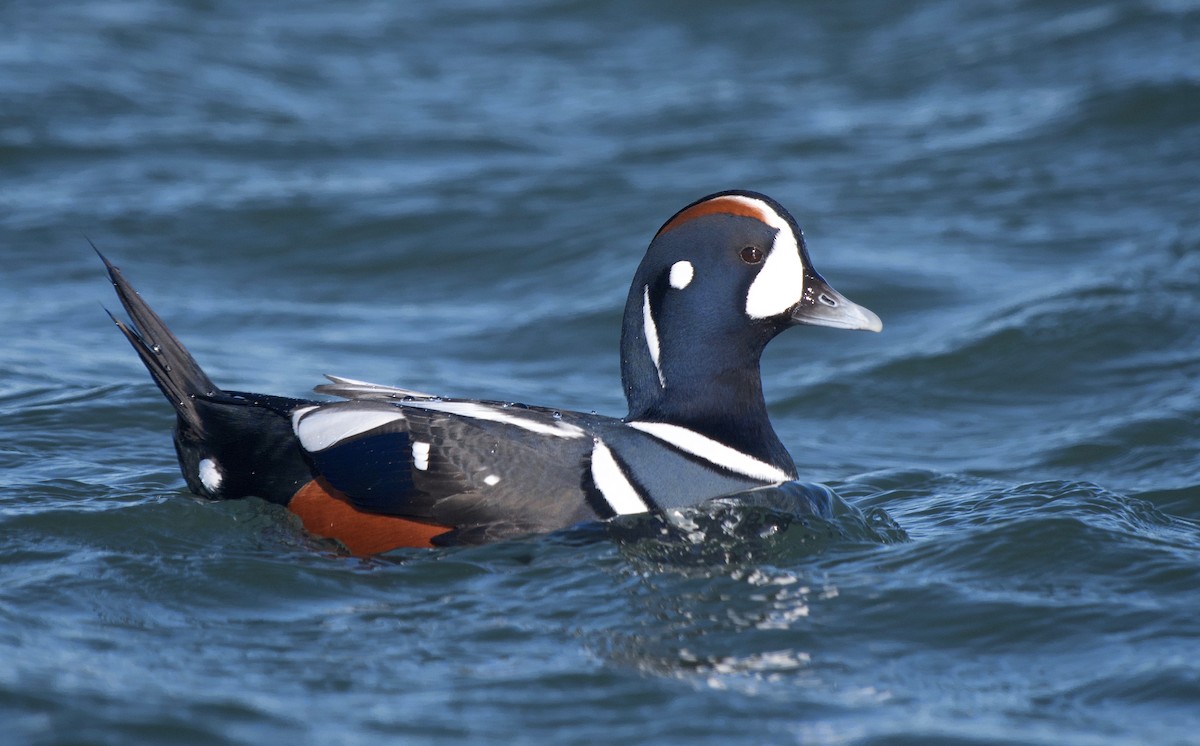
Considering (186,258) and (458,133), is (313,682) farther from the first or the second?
(458,133)

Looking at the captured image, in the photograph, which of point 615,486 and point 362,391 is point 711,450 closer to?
point 615,486

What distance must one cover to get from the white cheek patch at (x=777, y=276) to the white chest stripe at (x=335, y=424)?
60.1 inches

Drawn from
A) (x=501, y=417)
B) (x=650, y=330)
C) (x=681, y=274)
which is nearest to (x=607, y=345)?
(x=650, y=330)

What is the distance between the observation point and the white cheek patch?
6.37 meters

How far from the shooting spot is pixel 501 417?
20.0 feet

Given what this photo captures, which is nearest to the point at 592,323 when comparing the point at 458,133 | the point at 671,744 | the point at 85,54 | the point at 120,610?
the point at 458,133

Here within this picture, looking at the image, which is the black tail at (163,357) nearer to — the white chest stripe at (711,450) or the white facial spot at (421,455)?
the white facial spot at (421,455)

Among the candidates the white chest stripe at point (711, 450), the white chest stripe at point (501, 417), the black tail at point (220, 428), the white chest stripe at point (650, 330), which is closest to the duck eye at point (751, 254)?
the white chest stripe at point (650, 330)

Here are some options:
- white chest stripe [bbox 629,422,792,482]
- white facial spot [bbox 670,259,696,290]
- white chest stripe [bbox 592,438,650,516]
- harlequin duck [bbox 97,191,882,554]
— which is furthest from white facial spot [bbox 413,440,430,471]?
white facial spot [bbox 670,259,696,290]

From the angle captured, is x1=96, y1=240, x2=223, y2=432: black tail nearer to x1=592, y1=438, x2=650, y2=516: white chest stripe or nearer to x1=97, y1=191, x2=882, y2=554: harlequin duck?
x1=97, y1=191, x2=882, y2=554: harlequin duck

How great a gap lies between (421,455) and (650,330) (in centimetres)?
116

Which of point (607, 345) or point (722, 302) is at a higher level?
point (722, 302)

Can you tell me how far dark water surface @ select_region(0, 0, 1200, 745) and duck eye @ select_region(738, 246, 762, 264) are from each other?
1023 mm

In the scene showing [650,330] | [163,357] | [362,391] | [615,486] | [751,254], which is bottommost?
[615,486]
